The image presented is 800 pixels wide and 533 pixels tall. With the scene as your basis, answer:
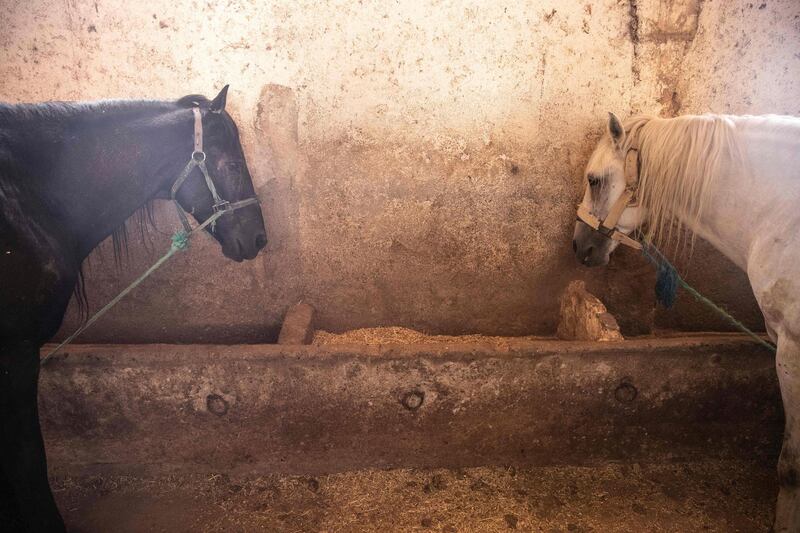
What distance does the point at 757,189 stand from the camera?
6.66 ft

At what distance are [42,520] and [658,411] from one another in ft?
10.1

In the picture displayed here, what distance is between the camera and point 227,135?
2422mm

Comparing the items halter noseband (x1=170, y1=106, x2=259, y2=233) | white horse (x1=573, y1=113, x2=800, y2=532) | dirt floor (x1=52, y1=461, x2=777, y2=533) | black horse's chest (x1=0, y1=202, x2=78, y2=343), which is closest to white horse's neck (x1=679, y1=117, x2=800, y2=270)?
white horse (x1=573, y1=113, x2=800, y2=532)

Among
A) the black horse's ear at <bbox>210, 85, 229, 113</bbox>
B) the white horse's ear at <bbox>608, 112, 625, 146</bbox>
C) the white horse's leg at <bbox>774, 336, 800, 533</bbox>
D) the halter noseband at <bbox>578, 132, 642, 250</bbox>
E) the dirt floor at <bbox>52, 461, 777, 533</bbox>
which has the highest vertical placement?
the black horse's ear at <bbox>210, 85, 229, 113</bbox>

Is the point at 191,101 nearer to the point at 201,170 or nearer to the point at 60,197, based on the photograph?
the point at 201,170

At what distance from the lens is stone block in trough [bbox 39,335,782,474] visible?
2354 mm

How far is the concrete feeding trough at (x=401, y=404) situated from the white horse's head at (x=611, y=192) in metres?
0.67

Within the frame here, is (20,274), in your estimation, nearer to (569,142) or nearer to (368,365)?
(368,365)

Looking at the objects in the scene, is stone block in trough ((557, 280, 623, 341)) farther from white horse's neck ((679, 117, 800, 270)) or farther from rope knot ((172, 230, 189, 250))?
rope knot ((172, 230, 189, 250))

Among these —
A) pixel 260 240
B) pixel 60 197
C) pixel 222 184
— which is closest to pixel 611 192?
pixel 260 240

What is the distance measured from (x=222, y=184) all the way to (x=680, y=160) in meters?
2.45

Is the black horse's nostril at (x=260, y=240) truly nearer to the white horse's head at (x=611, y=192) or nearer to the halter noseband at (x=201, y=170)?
the halter noseband at (x=201, y=170)

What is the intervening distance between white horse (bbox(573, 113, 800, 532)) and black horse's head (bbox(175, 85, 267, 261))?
6.64ft

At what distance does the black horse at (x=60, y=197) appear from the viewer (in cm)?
182
